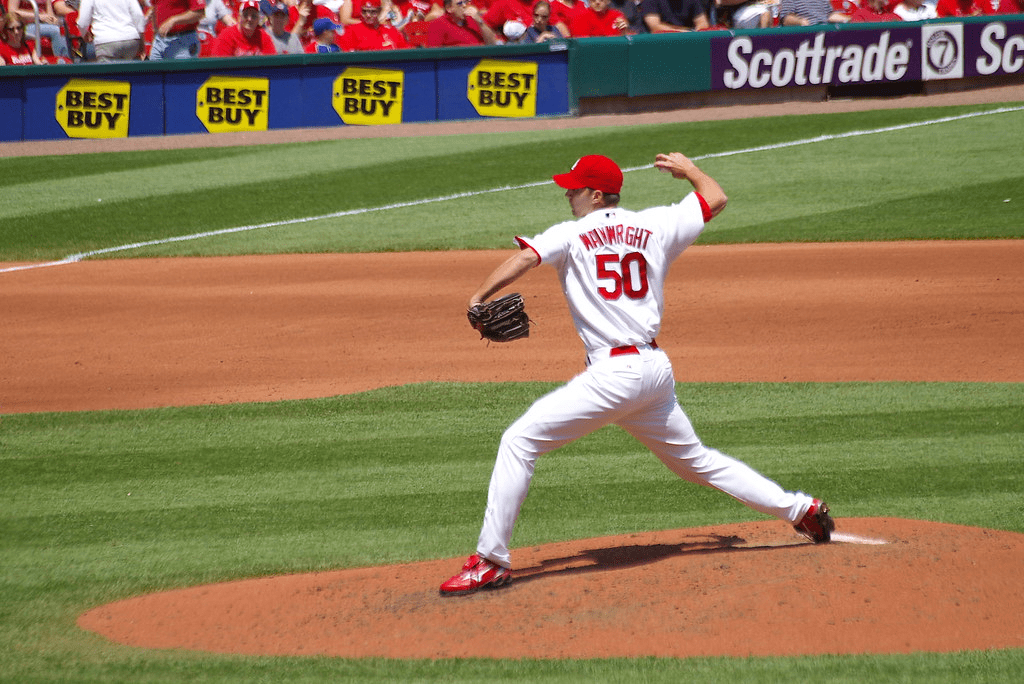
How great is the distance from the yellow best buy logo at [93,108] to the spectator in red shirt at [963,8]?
12.3m

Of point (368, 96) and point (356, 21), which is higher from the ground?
point (356, 21)

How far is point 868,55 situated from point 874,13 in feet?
2.36

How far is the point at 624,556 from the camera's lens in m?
5.41


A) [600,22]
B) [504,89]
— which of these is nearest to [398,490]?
[504,89]

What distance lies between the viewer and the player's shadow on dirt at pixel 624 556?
206 inches

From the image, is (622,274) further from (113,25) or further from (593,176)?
(113,25)

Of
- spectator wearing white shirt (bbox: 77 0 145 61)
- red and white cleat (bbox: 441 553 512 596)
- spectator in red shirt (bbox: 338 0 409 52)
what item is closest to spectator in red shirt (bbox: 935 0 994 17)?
spectator in red shirt (bbox: 338 0 409 52)

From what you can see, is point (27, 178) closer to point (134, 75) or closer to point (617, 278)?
point (134, 75)

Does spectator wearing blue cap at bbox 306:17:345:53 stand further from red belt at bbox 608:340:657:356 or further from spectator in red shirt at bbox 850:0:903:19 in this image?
red belt at bbox 608:340:657:356

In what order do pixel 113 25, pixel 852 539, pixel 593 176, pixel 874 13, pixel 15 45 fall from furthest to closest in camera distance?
1. pixel 874 13
2. pixel 15 45
3. pixel 113 25
4. pixel 852 539
5. pixel 593 176

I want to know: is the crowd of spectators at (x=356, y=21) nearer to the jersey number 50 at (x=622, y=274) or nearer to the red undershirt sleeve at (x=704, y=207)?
the red undershirt sleeve at (x=704, y=207)

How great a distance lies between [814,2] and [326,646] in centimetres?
1601

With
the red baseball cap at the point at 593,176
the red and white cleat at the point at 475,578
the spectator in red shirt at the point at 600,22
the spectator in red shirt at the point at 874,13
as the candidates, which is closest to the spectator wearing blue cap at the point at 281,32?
the spectator in red shirt at the point at 600,22

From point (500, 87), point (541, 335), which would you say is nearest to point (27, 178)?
point (500, 87)
